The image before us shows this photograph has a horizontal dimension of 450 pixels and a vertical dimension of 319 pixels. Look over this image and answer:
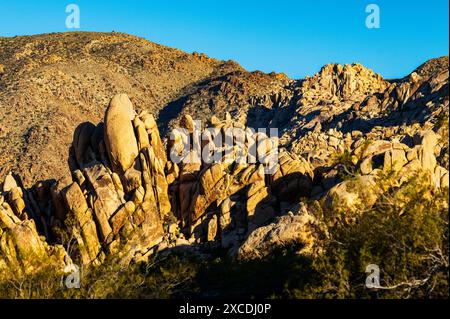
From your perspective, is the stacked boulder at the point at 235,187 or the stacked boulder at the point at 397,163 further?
the stacked boulder at the point at 235,187

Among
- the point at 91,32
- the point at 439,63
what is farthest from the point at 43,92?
the point at 439,63

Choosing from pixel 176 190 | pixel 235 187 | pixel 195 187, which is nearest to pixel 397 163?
pixel 235 187

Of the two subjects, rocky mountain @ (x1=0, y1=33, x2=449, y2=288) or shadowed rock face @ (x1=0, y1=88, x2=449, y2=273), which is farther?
shadowed rock face @ (x1=0, y1=88, x2=449, y2=273)

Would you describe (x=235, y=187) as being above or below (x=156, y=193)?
above

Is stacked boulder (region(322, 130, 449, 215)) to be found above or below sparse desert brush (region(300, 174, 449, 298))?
above

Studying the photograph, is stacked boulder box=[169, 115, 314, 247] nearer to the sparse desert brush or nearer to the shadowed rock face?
the shadowed rock face

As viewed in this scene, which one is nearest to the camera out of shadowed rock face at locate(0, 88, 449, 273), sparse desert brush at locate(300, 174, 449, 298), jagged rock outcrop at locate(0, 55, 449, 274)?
sparse desert brush at locate(300, 174, 449, 298)

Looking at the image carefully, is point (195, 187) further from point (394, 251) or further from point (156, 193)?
point (394, 251)

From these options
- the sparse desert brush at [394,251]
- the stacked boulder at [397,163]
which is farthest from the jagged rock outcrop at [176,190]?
the sparse desert brush at [394,251]

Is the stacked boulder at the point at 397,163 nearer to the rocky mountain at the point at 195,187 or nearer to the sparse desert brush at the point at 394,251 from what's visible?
the rocky mountain at the point at 195,187

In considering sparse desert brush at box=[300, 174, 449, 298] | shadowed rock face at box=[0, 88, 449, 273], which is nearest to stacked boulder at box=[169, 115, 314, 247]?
shadowed rock face at box=[0, 88, 449, 273]

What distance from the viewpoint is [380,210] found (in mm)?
32188

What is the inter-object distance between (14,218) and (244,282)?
2121cm

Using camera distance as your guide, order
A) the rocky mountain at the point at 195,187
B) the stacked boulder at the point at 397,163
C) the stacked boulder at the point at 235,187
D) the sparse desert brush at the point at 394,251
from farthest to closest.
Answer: the stacked boulder at the point at 235,187 < the rocky mountain at the point at 195,187 < the stacked boulder at the point at 397,163 < the sparse desert brush at the point at 394,251
